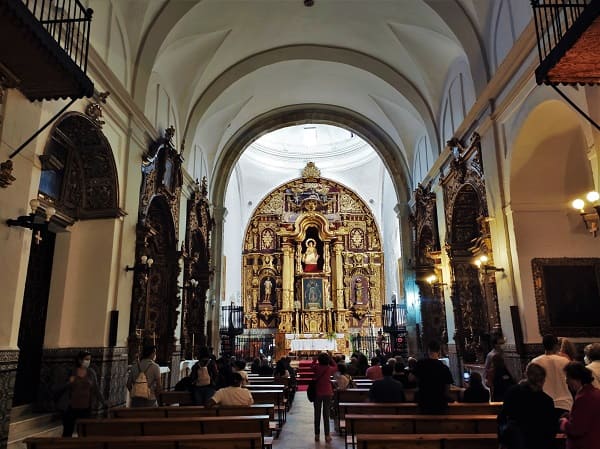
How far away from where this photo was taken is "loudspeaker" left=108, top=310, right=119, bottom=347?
25.2 ft

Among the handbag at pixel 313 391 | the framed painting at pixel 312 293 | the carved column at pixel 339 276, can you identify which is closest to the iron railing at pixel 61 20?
the handbag at pixel 313 391

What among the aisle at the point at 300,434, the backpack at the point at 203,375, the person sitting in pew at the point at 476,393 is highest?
the backpack at the point at 203,375

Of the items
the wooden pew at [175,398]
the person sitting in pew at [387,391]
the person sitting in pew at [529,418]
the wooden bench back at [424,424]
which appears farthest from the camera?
the wooden pew at [175,398]

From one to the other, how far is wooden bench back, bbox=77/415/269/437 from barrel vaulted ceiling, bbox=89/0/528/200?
19.7 feet

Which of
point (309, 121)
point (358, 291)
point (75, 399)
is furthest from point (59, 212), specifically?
point (358, 291)

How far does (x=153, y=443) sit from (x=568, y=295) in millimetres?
6420

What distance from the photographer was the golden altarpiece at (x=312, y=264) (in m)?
22.1

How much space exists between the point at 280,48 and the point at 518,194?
7635 millimetres

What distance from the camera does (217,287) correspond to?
14914mm

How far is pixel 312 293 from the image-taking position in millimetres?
22484

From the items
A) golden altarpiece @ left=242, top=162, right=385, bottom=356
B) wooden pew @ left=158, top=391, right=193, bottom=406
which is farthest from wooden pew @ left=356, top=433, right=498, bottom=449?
golden altarpiece @ left=242, top=162, right=385, bottom=356

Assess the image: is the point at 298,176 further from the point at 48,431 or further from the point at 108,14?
the point at 48,431

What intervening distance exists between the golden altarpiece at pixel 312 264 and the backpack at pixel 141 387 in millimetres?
14681

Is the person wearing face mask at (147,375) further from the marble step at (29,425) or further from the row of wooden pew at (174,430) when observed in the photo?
the marble step at (29,425)
